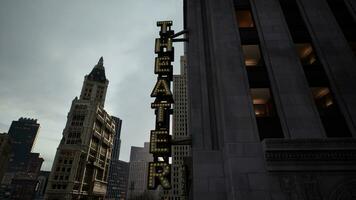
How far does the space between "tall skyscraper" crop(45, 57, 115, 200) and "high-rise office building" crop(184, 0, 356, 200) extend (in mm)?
84027

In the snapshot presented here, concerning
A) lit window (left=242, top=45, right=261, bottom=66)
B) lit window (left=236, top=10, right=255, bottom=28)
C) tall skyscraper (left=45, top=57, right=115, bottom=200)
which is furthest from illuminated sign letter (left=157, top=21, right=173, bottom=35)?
tall skyscraper (left=45, top=57, right=115, bottom=200)

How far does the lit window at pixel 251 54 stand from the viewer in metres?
17.5

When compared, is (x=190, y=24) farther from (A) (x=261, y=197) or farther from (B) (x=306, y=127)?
(A) (x=261, y=197)

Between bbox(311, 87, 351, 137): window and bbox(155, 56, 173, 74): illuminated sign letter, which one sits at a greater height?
bbox(155, 56, 173, 74): illuminated sign letter

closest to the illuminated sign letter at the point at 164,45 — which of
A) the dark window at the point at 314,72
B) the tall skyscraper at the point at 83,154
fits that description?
the dark window at the point at 314,72

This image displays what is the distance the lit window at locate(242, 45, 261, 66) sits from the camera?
17.5 metres

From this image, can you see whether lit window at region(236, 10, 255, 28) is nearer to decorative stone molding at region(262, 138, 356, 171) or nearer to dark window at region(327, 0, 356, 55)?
dark window at region(327, 0, 356, 55)

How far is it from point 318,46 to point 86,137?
96063mm

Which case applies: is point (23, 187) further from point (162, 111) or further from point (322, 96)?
point (322, 96)

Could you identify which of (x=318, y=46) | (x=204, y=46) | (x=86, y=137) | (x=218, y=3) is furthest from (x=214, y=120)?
(x=86, y=137)

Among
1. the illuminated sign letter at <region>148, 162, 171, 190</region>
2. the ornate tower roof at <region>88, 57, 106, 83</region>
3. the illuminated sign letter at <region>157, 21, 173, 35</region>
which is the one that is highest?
the ornate tower roof at <region>88, 57, 106, 83</region>

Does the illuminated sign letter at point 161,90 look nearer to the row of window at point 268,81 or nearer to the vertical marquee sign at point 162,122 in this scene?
the vertical marquee sign at point 162,122

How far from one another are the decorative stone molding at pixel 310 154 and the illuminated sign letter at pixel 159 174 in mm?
7119

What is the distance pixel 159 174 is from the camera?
1512 cm
